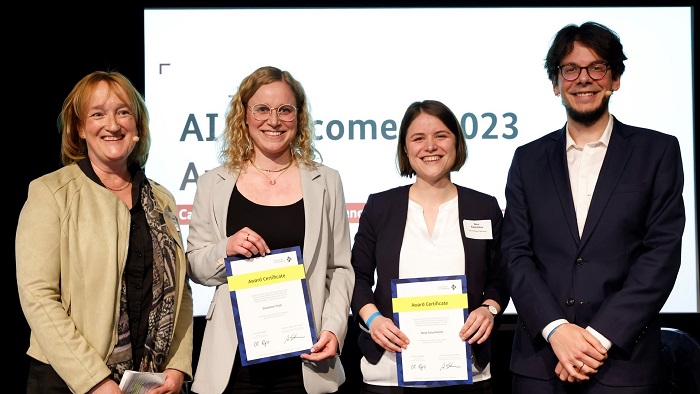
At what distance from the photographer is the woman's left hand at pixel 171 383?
2611mm

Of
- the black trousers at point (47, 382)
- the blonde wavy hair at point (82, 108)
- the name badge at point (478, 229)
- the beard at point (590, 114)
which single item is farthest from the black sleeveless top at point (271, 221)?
the beard at point (590, 114)

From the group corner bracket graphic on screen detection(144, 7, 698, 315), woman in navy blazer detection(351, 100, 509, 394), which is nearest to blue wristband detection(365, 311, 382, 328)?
woman in navy blazer detection(351, 100, 509, 394)

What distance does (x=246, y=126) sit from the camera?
9.78 feet

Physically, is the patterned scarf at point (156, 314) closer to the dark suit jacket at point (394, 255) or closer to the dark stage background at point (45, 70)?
the dark suit jacket at point (394, 255)

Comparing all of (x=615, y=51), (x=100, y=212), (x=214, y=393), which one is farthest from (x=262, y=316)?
(x=615, y=51)

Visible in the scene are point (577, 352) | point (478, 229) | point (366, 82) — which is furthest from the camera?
point (366, 82)

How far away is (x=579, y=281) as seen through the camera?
2.60 metres

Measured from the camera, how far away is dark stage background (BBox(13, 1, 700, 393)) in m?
4.65

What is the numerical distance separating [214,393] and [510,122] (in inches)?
101

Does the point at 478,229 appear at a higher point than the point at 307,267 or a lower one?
higher

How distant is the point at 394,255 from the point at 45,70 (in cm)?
292

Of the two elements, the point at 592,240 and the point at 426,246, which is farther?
the point at 426,246

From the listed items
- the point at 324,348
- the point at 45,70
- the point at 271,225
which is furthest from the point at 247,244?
the point at 45,70

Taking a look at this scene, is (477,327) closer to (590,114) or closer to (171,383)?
(590,114)
